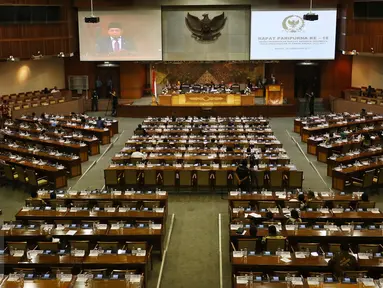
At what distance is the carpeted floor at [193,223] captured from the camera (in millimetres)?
11705

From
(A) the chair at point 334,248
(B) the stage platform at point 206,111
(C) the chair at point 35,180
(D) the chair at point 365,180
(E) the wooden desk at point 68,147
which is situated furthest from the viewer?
(B) the stage platform at point 206,111

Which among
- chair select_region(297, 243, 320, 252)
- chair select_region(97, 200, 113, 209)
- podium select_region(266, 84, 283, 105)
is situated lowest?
chair select_region(297, 243, 320, 252)

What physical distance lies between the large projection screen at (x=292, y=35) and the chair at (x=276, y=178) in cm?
1490

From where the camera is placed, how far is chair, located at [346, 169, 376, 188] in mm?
16594

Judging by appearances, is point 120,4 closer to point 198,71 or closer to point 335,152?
point 198,71

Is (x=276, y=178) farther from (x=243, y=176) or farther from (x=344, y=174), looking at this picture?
(x=344, y=174)

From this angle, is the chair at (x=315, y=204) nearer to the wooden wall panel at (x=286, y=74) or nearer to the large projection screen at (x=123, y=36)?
the large projection screen at (x=123, y=36)

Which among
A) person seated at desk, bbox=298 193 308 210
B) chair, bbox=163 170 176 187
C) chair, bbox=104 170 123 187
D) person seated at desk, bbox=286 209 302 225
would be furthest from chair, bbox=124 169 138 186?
person seated at desk, bbox=286 209 302 225

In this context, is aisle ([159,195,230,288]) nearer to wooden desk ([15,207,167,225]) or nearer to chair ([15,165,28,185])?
wooden desk ([15,207,167,225])

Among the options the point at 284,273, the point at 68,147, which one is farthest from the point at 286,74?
the point at 284,273

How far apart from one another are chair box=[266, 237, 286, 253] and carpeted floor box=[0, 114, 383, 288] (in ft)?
3.83

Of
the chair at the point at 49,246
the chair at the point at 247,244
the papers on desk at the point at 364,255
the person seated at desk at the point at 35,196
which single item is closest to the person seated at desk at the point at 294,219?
the chair at the point at 247,244

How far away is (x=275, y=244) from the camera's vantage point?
11.2 metres

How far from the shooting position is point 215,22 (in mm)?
30484
